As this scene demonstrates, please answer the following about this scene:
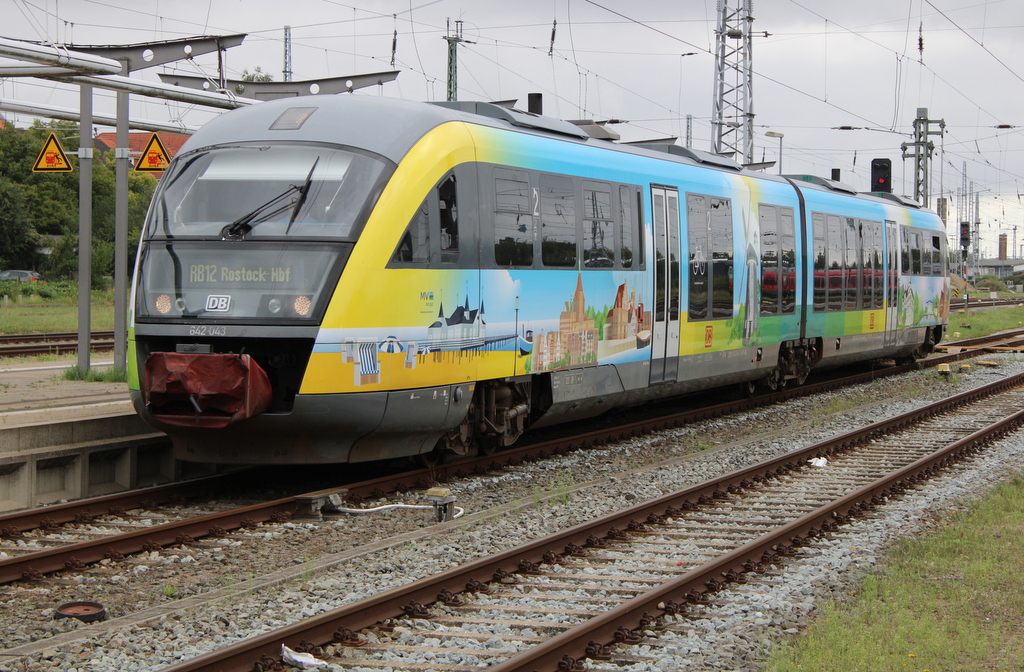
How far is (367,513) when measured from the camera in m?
9.04

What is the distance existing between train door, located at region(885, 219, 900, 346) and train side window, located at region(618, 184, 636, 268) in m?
10.3

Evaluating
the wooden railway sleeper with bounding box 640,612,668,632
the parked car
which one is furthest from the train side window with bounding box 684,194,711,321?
the parked car

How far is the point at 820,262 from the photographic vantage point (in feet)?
60.1

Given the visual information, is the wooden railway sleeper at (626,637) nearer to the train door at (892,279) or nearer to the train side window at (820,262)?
the train side window at (820,262)

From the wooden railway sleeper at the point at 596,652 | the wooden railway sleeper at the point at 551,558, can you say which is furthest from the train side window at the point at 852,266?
the wooden railway sleeper at the point at 596,652

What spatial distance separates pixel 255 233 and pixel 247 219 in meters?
0.16

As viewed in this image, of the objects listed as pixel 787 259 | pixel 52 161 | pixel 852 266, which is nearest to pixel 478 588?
pixel 52 161

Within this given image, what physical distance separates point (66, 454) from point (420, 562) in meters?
3.82

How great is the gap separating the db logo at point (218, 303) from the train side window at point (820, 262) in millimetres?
11725

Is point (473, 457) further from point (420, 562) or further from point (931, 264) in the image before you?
point (931, 264)

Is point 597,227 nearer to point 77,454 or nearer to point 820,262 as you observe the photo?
point 77,454

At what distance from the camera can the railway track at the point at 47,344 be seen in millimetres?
19969

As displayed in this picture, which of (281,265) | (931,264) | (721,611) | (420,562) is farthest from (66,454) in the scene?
(931,264)

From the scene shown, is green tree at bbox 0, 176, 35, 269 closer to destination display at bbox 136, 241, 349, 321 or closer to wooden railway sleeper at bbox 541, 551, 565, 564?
destination display at bbox 136, 241, 349, 321
